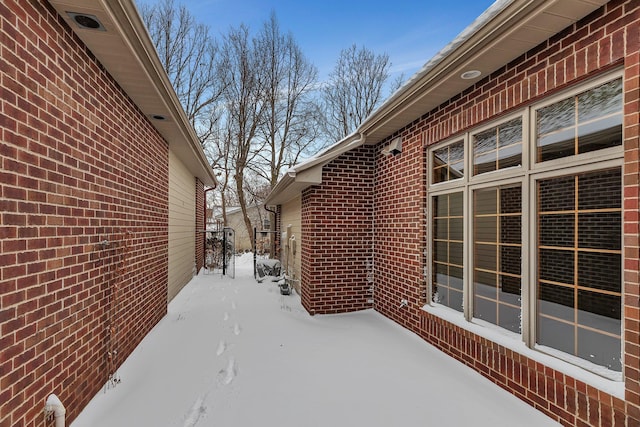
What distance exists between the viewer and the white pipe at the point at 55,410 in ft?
7.04

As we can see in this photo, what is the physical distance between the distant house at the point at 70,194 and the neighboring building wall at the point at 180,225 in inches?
103

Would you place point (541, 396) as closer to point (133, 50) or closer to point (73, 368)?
point (73, 368)

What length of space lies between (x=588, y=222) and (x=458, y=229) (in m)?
2.29

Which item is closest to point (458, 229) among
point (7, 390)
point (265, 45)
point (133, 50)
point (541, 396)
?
point (541, 396)

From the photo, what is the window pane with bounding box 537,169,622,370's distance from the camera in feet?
8.57

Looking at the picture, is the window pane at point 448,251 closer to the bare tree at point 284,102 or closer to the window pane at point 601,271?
the window pane at point 601,271

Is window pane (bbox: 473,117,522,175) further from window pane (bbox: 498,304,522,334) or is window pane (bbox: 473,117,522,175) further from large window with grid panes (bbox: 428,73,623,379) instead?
window pane (bbox: 498,304,522,334)

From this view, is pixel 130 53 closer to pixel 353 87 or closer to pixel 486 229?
pixel 486 229

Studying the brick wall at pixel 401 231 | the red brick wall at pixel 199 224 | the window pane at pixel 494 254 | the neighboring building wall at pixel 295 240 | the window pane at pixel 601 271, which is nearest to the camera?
the window pane at pixel 494 254

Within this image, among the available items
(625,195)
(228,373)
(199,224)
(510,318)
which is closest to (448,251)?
(510,318)

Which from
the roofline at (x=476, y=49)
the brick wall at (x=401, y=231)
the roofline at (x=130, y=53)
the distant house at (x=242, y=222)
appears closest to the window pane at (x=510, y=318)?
the brick wall at (x=401, y=231)

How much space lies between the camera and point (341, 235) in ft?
18.2

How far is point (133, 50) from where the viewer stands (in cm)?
289

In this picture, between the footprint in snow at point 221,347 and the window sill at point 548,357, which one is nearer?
the window sill at point 548,357
